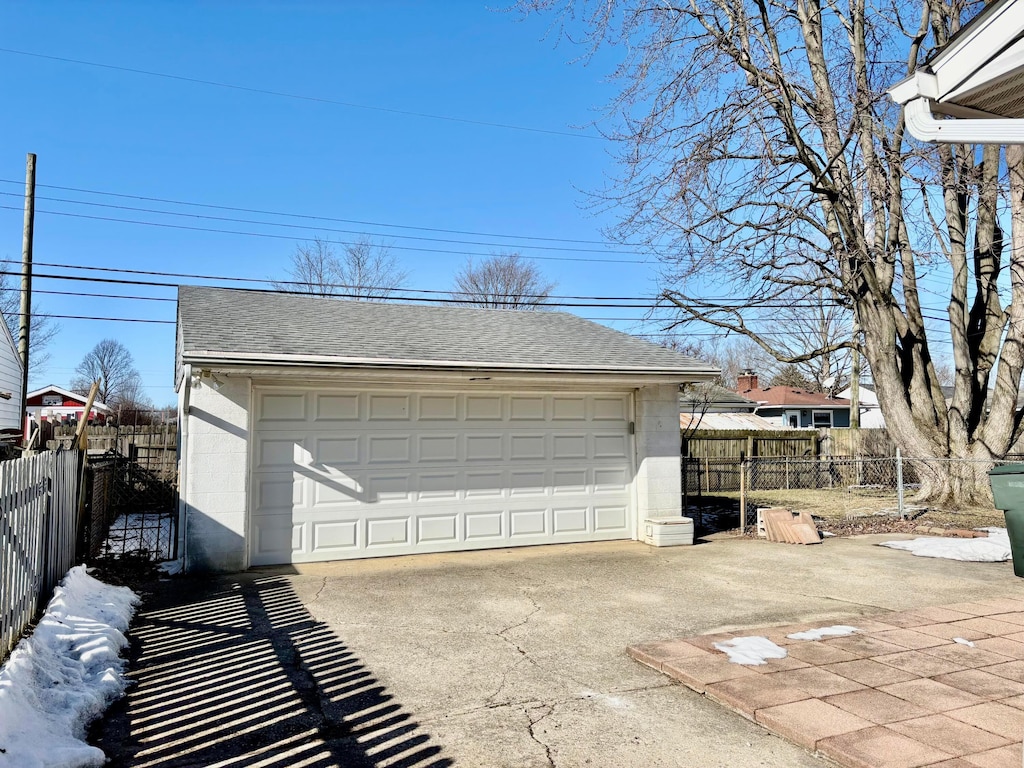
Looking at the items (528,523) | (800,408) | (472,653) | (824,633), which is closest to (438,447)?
(528,523)

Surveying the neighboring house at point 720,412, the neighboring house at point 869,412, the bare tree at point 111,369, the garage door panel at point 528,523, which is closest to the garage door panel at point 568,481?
the garage door panel at point 528,523

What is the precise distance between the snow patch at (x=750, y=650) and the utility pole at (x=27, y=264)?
17047mm

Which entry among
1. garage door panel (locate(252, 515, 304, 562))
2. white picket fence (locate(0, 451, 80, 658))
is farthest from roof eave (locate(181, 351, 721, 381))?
garage door panel (locate(252, 515, 304, 562))

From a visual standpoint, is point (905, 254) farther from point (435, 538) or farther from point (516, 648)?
point (516, 648)

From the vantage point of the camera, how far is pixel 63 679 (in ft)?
13.7

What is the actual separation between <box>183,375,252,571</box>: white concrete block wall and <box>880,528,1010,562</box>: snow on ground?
884 centimetres

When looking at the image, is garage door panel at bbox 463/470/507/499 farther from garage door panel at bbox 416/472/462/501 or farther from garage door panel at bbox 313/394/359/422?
garage door panel at bbox 313/394/359/422

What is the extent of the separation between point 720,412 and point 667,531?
943 inches

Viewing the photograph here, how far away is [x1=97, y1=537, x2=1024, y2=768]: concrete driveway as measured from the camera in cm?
355

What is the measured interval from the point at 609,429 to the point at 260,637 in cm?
617

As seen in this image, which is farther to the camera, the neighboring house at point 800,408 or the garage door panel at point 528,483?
the neighboring house at point 800,408

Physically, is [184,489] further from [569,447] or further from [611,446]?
[611,446]

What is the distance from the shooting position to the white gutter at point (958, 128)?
2288 millimetres

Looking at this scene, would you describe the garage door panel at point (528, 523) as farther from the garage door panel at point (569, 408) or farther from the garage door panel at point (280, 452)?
the garage door panel at point (280, 452)
